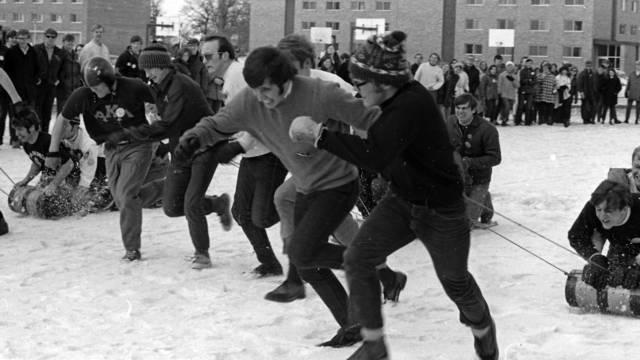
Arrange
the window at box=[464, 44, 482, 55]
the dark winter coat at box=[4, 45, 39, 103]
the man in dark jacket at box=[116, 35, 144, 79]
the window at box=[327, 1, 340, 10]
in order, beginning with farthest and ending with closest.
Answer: the window at box=[327, 1, 340, 10]
the window at box=[464, 44, 482, 55]
the man in dark jacket at box=[116, 35, 144, 79]
the dark winter coat at box=[4, 45, 39, 103]

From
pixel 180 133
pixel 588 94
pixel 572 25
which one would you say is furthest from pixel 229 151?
pixel 572 25

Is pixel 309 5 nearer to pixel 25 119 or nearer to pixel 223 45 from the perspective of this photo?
pixel 25 119

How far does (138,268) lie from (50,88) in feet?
29.5

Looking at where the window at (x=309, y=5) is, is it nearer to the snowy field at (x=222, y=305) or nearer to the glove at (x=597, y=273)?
the snowy field at (x=222, y=305)

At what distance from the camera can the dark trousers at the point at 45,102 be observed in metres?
14.9

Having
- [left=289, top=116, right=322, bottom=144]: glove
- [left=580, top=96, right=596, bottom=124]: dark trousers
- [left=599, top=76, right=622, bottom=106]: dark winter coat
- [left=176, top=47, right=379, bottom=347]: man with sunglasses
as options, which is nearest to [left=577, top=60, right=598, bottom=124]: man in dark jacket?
[left=580, top=96, right=596, bottom=124]: dark trousers

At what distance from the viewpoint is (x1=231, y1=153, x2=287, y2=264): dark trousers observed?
20.6ft

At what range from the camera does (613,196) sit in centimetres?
540

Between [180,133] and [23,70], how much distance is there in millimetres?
8405

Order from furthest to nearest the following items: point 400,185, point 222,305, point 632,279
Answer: point 222,305, point 632,279, point 400,185

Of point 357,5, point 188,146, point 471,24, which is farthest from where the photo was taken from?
point 357,5

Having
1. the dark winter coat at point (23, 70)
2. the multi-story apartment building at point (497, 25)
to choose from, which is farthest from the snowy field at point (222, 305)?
the multi-story apartment building at point (497, 25)

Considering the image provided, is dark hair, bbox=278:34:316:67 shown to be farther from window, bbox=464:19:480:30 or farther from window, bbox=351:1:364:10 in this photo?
window, bbox=351:1:364:10

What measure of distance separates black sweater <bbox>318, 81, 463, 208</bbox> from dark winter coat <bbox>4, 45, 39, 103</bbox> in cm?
1118
